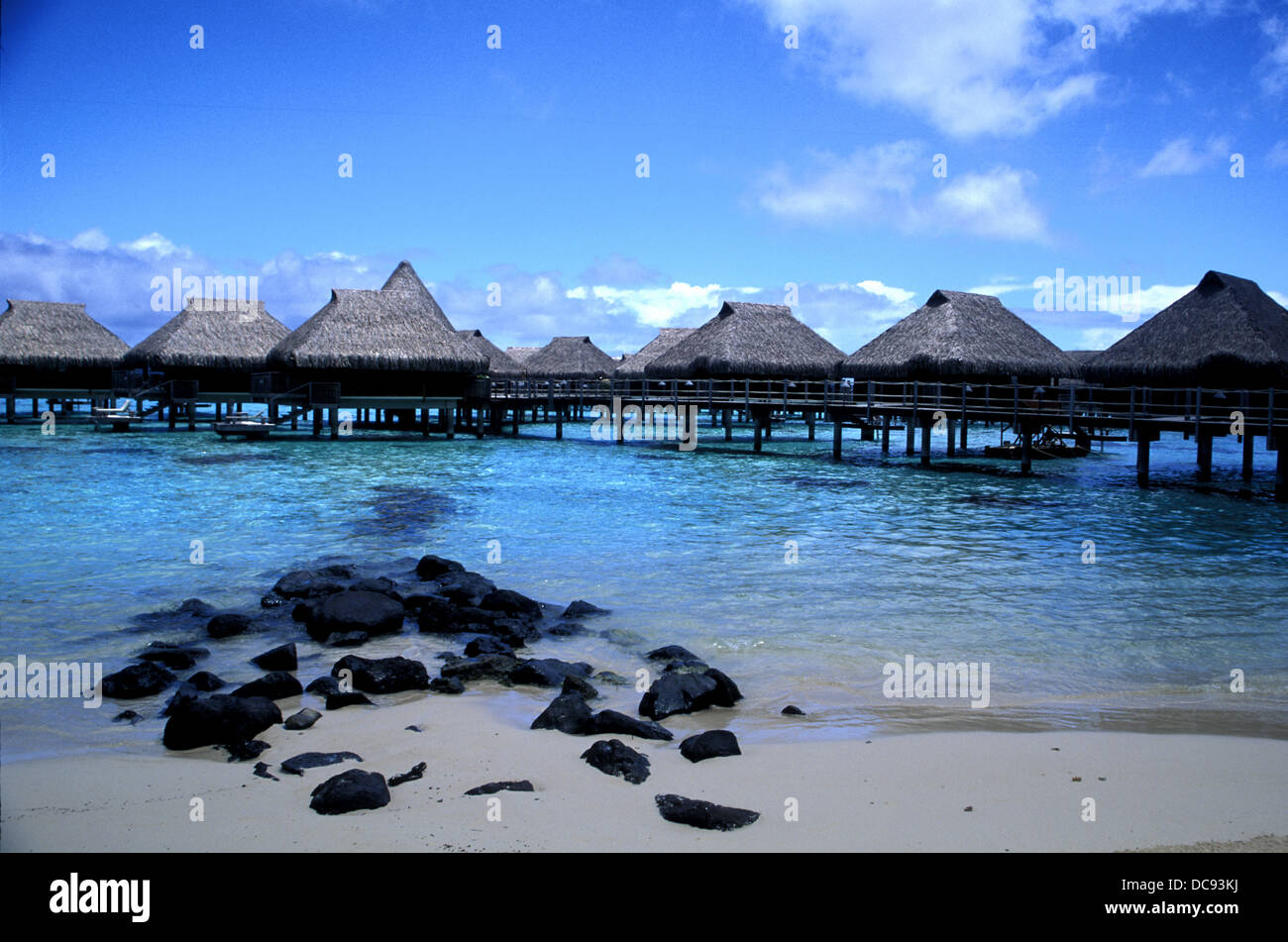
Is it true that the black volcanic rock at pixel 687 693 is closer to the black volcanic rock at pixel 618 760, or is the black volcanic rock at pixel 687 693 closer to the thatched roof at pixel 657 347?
the black volcanic rock at pixel 618 760

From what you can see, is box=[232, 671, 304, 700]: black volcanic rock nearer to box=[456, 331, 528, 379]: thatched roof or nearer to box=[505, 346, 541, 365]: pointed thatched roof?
box=[456, 331, 528, 379]: thatched roof

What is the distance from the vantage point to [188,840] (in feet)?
14.5

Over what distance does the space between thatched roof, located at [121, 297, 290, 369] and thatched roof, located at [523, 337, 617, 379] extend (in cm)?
1776

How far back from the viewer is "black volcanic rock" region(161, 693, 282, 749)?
583 cm

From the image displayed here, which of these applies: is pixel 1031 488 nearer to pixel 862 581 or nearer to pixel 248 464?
pixel 862 581

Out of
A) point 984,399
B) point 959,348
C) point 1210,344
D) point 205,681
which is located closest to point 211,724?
point 205,681

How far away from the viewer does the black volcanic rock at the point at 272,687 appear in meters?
6.75

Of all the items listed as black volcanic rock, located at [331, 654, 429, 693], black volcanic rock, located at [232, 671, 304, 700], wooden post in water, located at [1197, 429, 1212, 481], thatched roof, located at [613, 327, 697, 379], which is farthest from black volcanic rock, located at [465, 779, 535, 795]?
thatched roof, located at [613, 327, 697, 379]

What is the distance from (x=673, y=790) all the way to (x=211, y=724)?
2909mm

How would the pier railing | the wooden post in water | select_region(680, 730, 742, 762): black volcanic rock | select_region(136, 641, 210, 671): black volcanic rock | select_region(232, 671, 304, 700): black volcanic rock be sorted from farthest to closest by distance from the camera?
the wooden post in water < the pier railing < select_region(136, 641, 210, 671): black volcanic rock < select_region(232, 671, 304, 700): black volcanic rock < select_region(680, 730, 742, 762): black volcanic rock

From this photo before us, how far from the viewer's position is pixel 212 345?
40.2 metres

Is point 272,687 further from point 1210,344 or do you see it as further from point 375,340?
point 375,340

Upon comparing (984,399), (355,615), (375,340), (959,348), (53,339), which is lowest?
(355,615)
